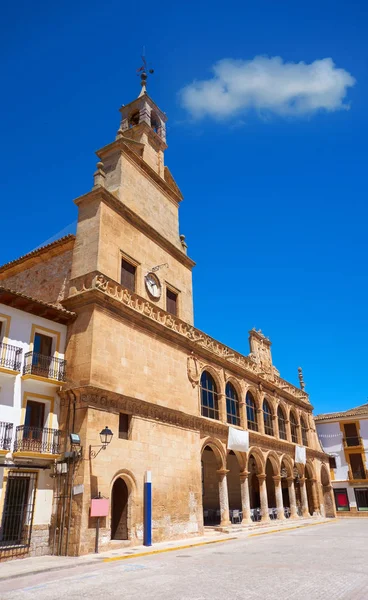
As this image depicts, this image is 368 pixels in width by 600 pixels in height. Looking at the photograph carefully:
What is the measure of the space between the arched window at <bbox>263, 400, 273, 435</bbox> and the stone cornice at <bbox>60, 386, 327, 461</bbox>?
9.67ft

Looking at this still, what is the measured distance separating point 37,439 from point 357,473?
34.2m

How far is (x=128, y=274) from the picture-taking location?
60.9 feet

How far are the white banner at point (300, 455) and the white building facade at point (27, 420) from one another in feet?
70.9

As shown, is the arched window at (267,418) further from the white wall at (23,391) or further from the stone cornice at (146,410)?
the white wall at (23,391)

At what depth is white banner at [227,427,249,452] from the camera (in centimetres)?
2230

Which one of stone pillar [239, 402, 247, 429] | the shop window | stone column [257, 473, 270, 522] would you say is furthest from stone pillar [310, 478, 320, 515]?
stone pillar [239, 402, 247, 429]

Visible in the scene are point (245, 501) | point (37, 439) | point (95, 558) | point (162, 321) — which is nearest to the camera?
point (95, 558)

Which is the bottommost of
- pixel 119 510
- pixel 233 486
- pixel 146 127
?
pixel 119 510

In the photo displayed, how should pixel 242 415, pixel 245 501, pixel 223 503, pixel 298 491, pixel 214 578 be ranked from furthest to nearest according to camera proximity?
pixel 298 491
pixel 242 415
pixel 245 501
pixel 223 503
pixel 214 578

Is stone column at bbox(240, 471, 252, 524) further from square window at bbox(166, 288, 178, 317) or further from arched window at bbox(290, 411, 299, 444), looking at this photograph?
arched window at bbox(290, 411, 299, 444)

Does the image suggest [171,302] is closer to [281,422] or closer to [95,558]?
[95,558]

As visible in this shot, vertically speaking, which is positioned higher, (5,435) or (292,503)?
(5,435)

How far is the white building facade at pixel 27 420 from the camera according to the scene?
41.3 feet

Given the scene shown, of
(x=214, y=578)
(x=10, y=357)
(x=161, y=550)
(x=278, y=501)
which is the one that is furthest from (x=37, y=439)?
(x=278, y=501)
